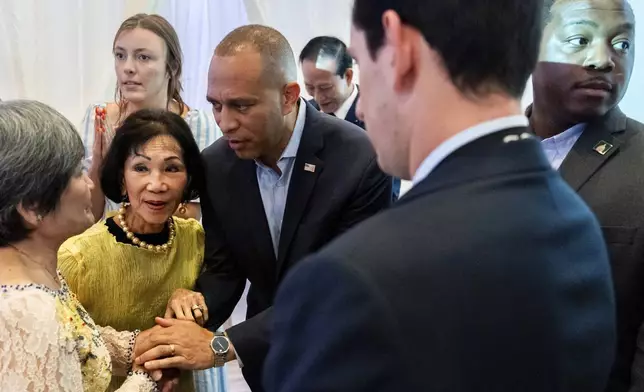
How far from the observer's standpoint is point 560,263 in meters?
0.60

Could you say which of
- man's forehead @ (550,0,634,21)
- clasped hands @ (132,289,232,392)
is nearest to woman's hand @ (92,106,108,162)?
clasped hands @ (132,289,232,392)

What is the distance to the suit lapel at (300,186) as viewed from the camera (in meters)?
1.59

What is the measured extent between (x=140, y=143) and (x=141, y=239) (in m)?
0.23

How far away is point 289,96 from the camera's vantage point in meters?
1.66

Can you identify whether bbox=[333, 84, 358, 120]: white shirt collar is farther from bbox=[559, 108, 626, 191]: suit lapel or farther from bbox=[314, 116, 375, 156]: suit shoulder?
bbox=[559, 108, 626, 191]: suit lapel

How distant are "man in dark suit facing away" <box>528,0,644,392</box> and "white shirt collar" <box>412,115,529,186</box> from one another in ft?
2.16

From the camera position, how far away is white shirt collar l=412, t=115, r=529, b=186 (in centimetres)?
60

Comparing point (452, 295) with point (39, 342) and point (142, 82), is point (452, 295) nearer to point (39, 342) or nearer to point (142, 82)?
point (39, 342)

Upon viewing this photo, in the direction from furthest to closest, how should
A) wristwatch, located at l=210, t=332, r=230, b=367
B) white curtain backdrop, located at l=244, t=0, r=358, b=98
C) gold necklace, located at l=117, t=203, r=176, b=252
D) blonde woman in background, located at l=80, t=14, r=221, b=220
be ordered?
white curtain backdrop, located at l=244, t=0, r=358, b=98, blonde woman in background, located at l=80, t=14, r=221, b=220, gold necklace, located at l=117, t=203, r=176, b=252, wristwatch, located at l=210, t=332, r=230, b=367

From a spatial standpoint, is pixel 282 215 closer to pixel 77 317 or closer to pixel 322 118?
pixel 322 118

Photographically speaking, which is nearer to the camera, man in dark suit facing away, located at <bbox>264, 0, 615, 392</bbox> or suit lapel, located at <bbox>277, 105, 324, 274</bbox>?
man in dark suit facing away, located at <bbox>264, 0, 615, 392</bbox>

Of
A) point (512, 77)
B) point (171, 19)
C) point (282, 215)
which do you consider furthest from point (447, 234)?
point (171, 19)

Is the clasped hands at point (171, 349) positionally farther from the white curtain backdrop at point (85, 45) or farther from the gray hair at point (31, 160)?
the white curtain backdrop at point (85, 45)

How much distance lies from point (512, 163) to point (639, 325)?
2.52ft
